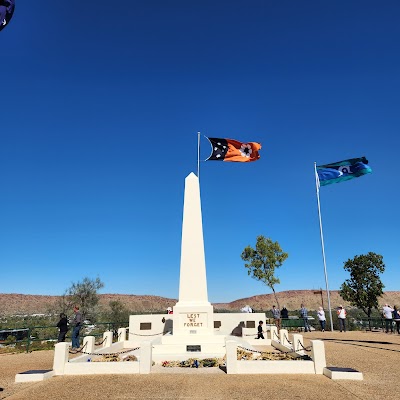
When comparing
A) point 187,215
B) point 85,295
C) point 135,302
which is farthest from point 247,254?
point 135,302

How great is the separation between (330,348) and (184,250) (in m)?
7.70

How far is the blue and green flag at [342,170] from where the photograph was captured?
22.3 meters

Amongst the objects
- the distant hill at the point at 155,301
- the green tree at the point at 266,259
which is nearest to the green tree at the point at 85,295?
the green tree at the point at 266,259

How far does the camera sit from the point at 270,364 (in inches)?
364

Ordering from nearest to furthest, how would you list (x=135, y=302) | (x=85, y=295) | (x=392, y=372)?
1. (x=392, y=372)
2. (x=85, y=295)
3. (x=135, y=302)

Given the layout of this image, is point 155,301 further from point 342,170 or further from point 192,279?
point 192,279

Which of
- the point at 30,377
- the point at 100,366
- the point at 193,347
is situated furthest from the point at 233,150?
the point at 30,377

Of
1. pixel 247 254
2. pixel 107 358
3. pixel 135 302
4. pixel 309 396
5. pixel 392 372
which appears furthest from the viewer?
pixel 135 302

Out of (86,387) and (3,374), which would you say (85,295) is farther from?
(86,387)

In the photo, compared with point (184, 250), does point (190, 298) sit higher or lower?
lower

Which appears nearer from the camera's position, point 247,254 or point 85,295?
point 247,254

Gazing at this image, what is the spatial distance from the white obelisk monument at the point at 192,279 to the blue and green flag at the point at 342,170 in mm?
12476

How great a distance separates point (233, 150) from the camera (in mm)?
18641

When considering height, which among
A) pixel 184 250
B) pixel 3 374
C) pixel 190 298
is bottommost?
pixel 3 374
